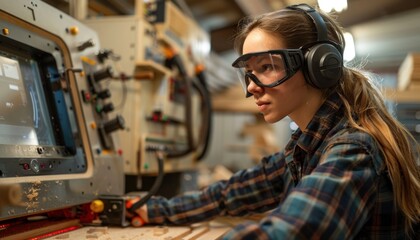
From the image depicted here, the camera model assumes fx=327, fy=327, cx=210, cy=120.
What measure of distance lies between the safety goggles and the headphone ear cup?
0.12 feet

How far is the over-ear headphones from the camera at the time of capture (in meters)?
0.98

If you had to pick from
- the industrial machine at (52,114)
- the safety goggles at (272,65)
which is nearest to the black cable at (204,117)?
the industrial machine at (52,114)

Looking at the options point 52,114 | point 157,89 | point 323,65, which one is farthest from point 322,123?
point 157,89

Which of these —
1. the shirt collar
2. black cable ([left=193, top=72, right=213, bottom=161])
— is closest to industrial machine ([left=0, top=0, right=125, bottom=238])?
the shirt collar

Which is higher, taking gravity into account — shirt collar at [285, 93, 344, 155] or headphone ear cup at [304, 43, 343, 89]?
headphone ear cup at [304, 43, 343, 89]

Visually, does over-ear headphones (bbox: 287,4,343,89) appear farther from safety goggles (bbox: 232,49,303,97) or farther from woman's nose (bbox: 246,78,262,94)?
woman's nose (bbox: 246,78,262,94)

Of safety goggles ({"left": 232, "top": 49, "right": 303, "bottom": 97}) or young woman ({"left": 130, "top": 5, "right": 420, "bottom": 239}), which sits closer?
young woman ({"left": 130, "top": 5, "right": 420, "bottom": 239})

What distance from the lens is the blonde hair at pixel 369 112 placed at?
0.91 m

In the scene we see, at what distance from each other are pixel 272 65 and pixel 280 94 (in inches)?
3.7

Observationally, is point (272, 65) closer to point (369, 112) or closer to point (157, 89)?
point (369, 112)

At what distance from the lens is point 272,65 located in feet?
3.36

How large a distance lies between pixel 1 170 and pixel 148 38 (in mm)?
1354

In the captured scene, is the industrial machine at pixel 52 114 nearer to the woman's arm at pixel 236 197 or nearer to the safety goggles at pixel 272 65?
the woman's arm at pixel 236 197

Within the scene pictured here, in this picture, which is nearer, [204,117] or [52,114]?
[52,114]
